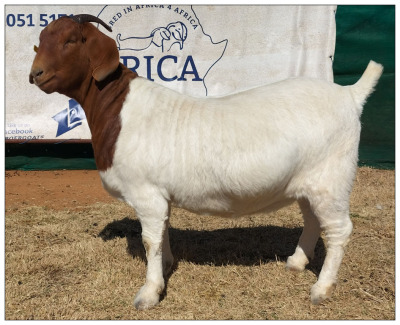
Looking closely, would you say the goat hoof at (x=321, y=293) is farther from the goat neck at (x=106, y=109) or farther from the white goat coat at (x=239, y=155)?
the goat neck at (x=106, y=109)

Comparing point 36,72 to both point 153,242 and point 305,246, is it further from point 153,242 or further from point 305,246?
point 305,246

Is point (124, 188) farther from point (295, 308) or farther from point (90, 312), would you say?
point (295, 308)

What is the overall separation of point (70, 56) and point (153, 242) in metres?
1.60

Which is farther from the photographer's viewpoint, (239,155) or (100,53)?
(100,53)

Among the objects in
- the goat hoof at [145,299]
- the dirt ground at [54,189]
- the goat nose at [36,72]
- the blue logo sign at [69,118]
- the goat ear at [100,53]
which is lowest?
the dirt ground at [54,189]

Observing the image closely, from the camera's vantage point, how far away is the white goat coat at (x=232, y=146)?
377 cm

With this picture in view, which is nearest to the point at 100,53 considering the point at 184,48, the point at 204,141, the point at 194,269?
the point at 204,141

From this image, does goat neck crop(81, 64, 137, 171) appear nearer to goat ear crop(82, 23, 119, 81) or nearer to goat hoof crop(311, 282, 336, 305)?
goat ear crop(82, 23, 119, 81)

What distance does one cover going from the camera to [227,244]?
5406mm

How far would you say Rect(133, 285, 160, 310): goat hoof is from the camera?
13.2 feet

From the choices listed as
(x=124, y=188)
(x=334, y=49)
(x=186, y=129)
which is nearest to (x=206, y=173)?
(x=186, y=129)

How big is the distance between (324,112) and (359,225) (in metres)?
2.70

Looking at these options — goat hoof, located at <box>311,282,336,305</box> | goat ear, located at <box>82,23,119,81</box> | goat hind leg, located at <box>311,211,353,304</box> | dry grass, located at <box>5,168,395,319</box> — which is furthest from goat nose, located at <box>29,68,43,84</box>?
→ goat hoof, located at <box>311,282,336,305</box>

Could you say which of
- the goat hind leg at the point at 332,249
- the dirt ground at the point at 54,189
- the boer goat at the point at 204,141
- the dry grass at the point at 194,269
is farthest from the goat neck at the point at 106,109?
the dirt ground at the point at 54,189
